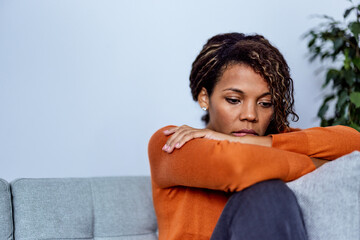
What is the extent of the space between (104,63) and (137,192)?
2.20 ft

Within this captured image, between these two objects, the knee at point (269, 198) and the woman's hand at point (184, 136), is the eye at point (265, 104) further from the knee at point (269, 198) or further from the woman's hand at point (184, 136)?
the knee at point (269, 198)

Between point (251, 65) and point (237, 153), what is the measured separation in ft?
1.54

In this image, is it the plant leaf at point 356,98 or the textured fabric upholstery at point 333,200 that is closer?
the textured fabric upholstery at point 333,200

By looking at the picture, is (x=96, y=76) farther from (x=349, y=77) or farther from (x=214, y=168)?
(x=349, y=77)

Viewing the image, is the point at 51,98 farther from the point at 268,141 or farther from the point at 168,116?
the point at 268,141

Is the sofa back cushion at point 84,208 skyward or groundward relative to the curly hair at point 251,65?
groundward

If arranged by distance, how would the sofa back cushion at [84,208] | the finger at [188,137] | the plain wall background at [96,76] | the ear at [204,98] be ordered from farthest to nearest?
the plain wall background at [96,76], the ear at [204,98], the sofa back cushion at [84,208], the finger at [188,137]

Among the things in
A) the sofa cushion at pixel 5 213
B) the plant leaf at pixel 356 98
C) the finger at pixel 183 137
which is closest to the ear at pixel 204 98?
the finger at pixel 183 137

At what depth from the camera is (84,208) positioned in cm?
144

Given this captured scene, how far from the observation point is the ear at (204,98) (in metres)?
1.53

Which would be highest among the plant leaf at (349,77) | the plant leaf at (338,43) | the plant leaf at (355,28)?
the plant leaf at (355,28)

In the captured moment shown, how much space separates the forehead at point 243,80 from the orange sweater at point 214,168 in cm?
21

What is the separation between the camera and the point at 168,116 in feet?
6.80

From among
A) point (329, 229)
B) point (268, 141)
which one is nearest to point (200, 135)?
point (268, 141)
